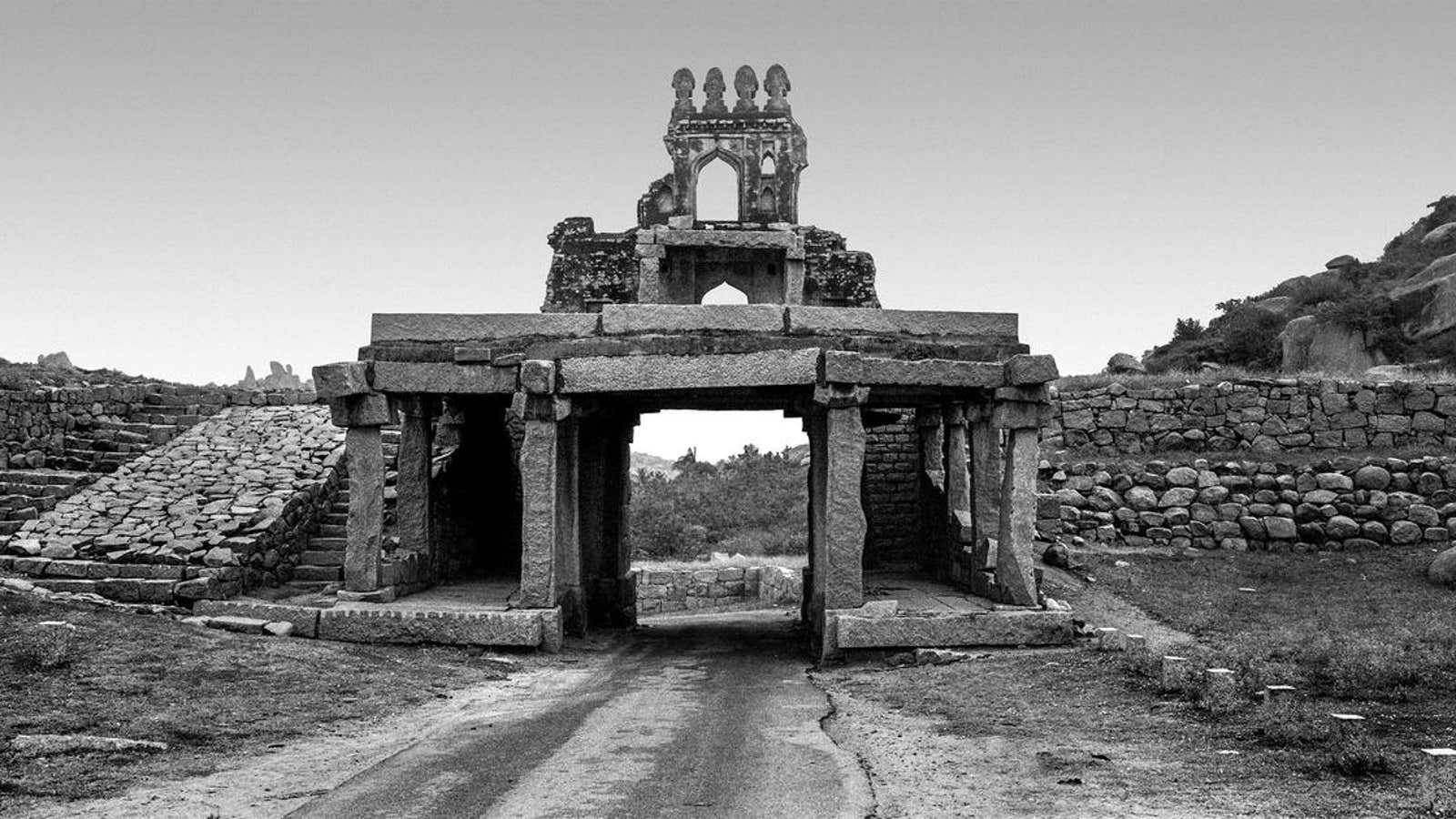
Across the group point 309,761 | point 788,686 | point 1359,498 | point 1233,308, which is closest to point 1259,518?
A: point 1359,498

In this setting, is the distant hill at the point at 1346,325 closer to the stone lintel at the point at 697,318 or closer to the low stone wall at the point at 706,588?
the low stone wall at the point at 706,588

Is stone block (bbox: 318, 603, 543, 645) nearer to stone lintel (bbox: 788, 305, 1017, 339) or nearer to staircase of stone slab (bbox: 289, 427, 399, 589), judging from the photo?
staircase of stone slab (bbox: 289, 427, 399, 589)

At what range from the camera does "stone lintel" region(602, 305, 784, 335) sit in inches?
513

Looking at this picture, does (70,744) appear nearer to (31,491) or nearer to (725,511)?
(31,491)

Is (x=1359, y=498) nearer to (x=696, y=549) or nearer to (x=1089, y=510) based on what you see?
(x=1089, y=510)

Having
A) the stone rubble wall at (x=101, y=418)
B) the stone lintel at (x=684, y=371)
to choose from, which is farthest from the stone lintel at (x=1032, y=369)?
the stone rubble wall at (x=101, y=418)

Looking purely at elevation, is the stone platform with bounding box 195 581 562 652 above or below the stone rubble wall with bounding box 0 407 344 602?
below

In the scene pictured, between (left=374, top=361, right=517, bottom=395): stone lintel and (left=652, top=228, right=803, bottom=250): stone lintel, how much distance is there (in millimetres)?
12068

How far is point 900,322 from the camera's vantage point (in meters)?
13.4

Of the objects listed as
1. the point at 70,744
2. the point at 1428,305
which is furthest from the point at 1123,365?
the point at 70,744

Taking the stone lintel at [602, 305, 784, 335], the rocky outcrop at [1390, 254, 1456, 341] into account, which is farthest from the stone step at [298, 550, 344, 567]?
the rocky outcrop at [1390, 254, 1456, 341]

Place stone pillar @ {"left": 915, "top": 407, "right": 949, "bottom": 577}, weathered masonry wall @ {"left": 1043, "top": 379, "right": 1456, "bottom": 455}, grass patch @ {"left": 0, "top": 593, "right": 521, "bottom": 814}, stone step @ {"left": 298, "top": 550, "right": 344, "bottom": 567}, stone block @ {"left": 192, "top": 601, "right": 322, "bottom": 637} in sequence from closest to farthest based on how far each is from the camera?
grass patch @ {"left": 0, "top": 593, "right": 521, "bottom": 814}, stone block @ {"left": 192, "top": 601, "right": 322, "bottom": 637}, stone step @ {"left": 298, "top": 550, "right": 344, "bottom": 567}, stone pillar @ {"left": 915, "top": 407, "right": 949, "bottom": 577}, weathered masonry wall @ {"left": 1043, "top": 379, "right": 1456, "bottom": 455}

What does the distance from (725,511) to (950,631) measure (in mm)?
20082

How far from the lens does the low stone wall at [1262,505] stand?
62.2 feet
